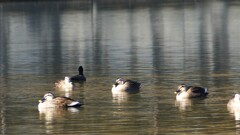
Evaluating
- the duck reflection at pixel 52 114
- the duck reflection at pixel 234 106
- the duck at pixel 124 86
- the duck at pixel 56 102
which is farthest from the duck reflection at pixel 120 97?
the duck reflection at pixel 234 106

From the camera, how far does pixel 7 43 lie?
5509cm

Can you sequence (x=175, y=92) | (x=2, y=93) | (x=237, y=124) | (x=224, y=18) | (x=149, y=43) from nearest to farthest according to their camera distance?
(x=237, y=124) → (x=175, y=92) → (x=2, y=93) → (x=149, y=43) → (x=224, y=18)

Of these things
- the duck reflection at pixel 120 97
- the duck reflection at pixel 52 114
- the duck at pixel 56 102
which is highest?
the duck at pixel 56 102

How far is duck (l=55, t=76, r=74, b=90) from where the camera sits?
30.1 m

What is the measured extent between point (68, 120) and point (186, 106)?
11.6ft

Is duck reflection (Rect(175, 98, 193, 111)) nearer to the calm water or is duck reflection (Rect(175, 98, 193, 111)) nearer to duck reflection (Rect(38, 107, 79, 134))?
the calm water

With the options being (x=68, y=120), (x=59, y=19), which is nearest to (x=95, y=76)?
(x=68, y=120)

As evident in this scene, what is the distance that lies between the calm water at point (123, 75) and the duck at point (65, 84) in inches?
10.8

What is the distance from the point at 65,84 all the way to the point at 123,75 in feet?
12.9

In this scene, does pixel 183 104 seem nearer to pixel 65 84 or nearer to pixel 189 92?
pixel 189 92

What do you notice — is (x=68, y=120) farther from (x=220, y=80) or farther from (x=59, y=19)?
(x=59, y=19)

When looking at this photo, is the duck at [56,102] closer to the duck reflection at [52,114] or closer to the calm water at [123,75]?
the duck reflection at [52,114]

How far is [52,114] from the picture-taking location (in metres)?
24.7

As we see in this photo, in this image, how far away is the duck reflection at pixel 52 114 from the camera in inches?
925
